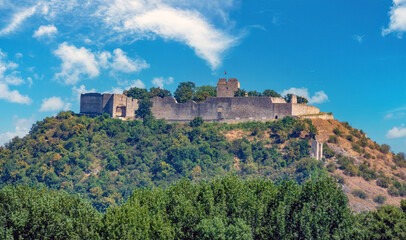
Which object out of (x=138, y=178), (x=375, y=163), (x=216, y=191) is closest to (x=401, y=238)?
(x=216, y=191)

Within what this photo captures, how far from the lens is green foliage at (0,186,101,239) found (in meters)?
32.2

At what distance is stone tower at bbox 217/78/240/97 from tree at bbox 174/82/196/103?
14.2 ft

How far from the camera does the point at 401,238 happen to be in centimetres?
3444

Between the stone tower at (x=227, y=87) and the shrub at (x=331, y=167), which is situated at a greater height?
the stone tower at (x=227, y=87)

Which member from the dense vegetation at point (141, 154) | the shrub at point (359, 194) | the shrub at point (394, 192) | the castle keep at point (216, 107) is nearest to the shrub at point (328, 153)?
the dense vegetation at point (141, 154)

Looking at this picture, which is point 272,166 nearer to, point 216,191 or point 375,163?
point 375,163

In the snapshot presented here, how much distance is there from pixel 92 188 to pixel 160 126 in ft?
41.3

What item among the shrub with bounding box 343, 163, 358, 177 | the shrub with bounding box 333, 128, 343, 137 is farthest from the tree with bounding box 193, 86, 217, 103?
the shrub with bounding box 343, 163, 358, 177

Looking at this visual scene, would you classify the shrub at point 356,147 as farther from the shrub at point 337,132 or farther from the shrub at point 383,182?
the shrub at point 383,182

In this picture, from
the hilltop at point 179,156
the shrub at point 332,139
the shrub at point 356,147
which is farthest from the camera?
the shrub at point 332,139

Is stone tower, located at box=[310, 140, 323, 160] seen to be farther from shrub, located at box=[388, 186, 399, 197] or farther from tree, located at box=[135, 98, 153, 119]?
tree, located at box=[135, 98, 153, 119]

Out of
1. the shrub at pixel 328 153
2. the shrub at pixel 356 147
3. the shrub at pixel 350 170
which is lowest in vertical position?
the shrub at pixel 350 170

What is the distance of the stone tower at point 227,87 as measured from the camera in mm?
71750

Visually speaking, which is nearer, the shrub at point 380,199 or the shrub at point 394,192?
the shrub at point 380,199
